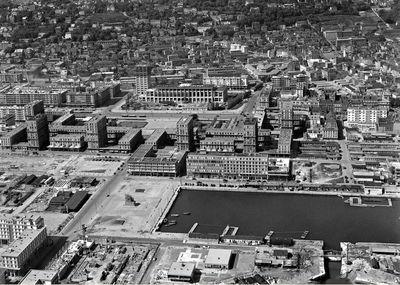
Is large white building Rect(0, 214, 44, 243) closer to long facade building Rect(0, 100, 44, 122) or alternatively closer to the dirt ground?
the dirt ground

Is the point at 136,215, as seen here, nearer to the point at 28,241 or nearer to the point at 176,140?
the point at 28,241

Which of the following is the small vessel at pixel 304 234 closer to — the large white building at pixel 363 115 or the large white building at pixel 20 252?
the large white building at pixel 20 252

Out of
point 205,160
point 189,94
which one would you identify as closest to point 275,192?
point 205,160

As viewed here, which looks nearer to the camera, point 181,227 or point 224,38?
point 181,227

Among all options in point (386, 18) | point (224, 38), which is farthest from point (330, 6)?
point (224, 38)

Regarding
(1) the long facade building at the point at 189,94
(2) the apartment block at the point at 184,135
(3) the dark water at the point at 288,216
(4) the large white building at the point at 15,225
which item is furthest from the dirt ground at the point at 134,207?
(1) the long facade building at the point at 189,94

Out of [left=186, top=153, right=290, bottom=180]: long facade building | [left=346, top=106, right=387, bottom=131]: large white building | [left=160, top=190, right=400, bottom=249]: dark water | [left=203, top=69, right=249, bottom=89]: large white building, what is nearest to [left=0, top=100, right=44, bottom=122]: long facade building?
[left=186, top=153, right=290, bottom=180]: long facade building
